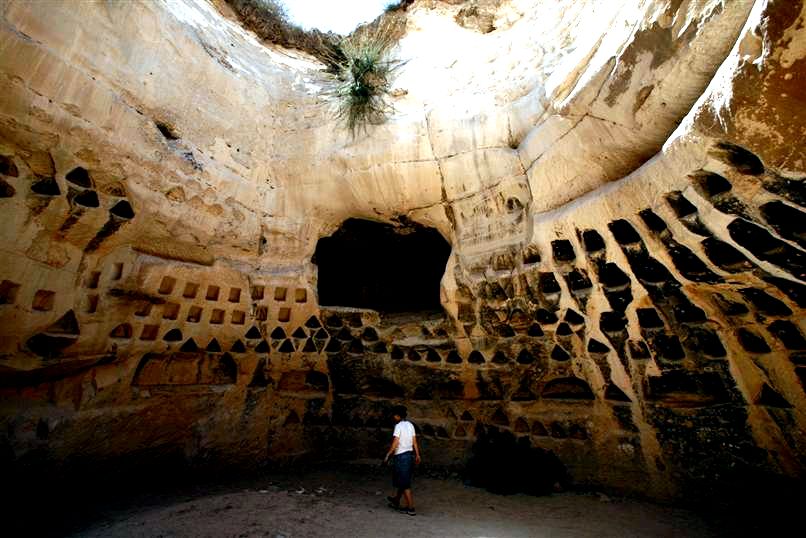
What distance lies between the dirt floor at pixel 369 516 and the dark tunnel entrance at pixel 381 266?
9.75 ft

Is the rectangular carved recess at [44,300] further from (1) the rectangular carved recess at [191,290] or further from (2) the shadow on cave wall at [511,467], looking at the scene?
(2) the shadow on cave wall at [511,467]

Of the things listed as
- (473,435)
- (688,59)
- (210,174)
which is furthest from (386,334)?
(688,59)

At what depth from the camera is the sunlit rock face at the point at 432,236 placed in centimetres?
312

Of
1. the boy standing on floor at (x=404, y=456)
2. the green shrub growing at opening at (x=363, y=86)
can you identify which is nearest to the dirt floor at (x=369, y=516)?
the boy standing on floor at (x=404, y=456)

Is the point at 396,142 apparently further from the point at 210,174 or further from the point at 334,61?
the point at 210,174

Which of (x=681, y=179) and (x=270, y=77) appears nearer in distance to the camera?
(x=681, y=179)

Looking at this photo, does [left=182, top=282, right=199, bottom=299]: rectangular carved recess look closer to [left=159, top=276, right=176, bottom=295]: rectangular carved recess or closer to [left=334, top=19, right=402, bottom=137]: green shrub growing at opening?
[left=159, top=276, right=176, bottom=295]: rectangular carved recess

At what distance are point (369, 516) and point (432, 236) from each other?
442 centimetres

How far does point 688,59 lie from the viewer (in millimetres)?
2871

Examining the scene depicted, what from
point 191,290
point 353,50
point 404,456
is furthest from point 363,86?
point 404,456

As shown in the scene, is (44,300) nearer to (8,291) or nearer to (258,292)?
(8,291)

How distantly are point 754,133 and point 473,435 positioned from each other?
5.04 m

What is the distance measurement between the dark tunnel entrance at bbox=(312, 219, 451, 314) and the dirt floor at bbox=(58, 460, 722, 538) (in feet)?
9.75

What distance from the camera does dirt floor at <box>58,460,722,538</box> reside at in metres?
3.88
